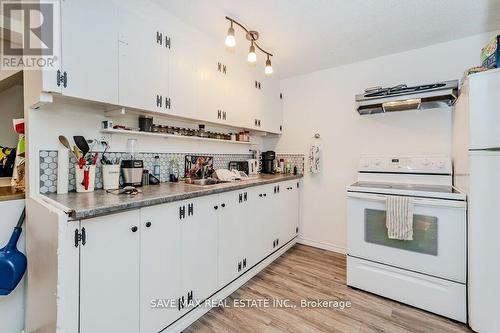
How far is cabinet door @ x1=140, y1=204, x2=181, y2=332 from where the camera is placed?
4.51ft

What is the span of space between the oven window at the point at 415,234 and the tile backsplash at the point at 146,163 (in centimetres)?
140

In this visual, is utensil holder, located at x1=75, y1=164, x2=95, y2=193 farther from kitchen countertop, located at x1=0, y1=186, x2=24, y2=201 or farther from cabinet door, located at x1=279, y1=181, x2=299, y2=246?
cabinet door, located at x1=279, y1=181, x2=299, y2=246

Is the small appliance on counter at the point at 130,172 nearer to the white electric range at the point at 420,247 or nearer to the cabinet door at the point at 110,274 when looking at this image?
the cabinet door at the point at 110,274

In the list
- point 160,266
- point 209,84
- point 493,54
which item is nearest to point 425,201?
point 493,54

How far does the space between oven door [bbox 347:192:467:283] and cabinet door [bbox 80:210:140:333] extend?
6.22ft

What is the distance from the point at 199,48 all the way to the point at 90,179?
4.93 ft

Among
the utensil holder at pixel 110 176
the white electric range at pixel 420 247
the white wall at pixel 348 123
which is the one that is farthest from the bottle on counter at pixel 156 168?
the white wall at pixel 348 123

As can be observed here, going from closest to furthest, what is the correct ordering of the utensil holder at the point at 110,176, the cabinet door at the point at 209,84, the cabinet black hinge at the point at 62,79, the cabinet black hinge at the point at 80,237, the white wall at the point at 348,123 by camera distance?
the cabinet black hinge at the point at 80,237 < the cabinet black hinge at the point at 62,79 < the utensil holder at the point at 110,176 < the cabinet door at the point at 209,84 < the white wall at the point at 348,123

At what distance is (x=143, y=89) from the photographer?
5.77ft

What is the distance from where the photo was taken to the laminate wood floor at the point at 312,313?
1.68 meters

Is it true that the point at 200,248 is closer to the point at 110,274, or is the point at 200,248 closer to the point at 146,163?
the point at 110,274

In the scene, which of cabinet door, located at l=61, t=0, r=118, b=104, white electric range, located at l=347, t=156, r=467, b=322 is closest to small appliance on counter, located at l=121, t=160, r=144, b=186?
cabinet door, located at l=61, t=0, r=118, b=104

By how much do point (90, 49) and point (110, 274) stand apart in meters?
1.39

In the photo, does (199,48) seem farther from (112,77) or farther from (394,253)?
(394,253)
